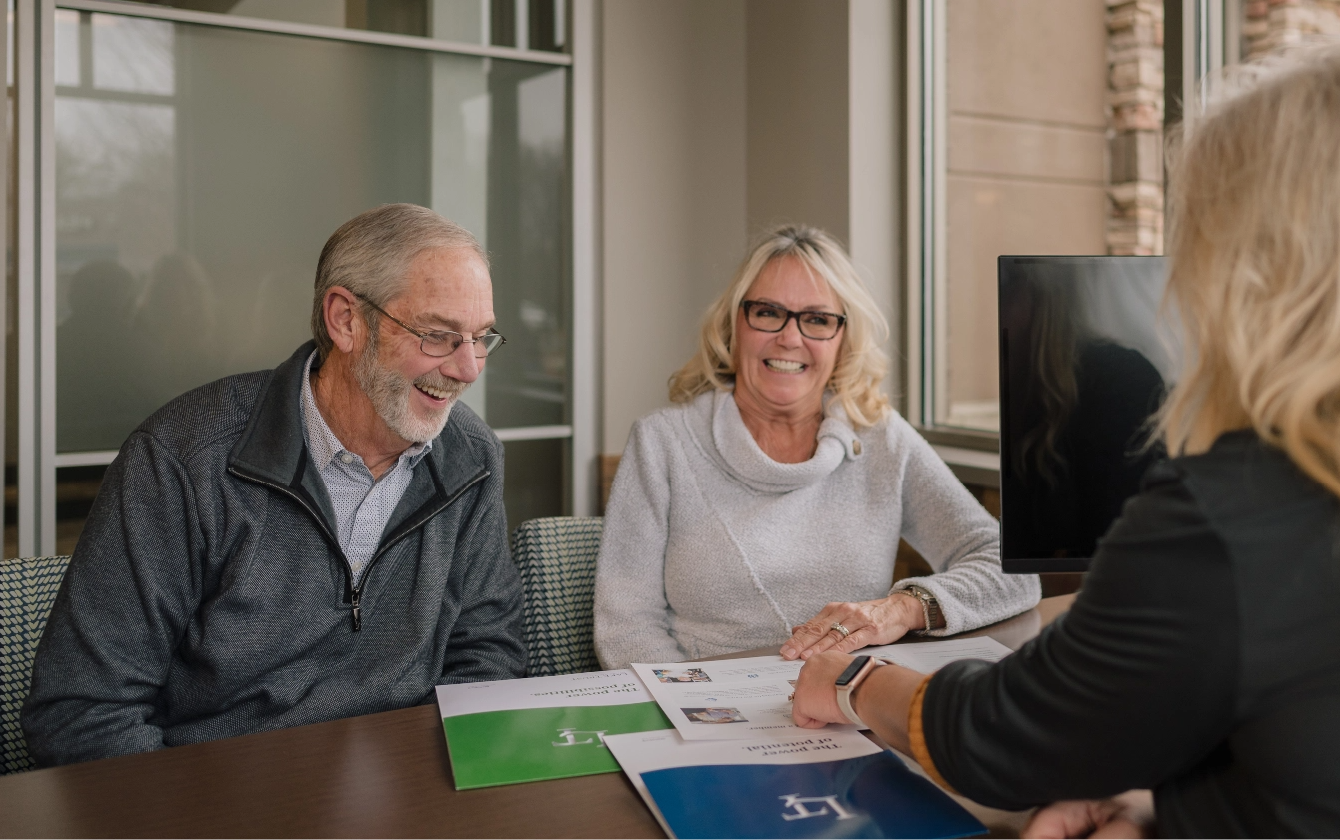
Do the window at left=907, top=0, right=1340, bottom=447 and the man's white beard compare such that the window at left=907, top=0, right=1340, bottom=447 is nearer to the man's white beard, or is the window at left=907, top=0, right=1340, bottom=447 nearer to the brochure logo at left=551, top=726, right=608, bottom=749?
the man's white beard

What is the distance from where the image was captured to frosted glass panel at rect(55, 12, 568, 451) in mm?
2775

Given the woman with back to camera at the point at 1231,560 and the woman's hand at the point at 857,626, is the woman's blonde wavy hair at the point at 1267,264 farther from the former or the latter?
the woman's hand at the point at 857,626

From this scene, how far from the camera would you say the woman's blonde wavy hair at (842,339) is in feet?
6.68

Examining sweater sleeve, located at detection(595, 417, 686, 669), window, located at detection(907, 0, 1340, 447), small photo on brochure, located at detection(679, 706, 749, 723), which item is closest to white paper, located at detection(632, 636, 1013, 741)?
small photo on brochure, located at detection(679, 706, 749, 723)

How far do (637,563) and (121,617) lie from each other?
81cm

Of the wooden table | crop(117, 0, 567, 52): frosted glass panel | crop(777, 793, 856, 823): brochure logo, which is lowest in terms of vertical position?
the wooden table

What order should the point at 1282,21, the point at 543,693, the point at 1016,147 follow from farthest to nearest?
the point at 1016,147 < the point at 1282,21 < the point at 543,693

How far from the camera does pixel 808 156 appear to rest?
10.4 ft

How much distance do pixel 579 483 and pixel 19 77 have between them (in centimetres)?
185

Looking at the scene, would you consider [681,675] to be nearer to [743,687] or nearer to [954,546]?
[743,687]

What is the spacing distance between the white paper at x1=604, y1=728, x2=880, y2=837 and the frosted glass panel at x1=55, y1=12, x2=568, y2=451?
7.44ft

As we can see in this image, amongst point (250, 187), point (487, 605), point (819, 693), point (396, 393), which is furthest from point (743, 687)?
point (250, 187)

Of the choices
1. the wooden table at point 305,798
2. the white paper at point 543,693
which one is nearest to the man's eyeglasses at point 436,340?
the white paper at point 543,693

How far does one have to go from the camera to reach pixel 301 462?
146 cm
